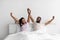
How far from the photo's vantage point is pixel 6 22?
423 cm

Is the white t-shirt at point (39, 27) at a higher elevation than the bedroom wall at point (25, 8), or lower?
lower

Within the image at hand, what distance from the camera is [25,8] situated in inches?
166

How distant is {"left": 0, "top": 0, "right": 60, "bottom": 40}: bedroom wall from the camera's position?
420 centimetres

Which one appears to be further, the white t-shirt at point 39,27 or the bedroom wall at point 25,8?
the bedroom wall at point 25,8

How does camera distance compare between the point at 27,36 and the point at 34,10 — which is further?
the point at 34,10

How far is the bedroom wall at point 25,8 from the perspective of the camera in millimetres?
4195

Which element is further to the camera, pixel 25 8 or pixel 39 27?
pixel 25 8

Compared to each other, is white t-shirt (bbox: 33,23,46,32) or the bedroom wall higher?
the bedroom wall

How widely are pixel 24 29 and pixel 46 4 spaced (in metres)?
0.94

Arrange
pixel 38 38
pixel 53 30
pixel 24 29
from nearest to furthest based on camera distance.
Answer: pixel 38 38
pixel 24 29
pixel 53 30

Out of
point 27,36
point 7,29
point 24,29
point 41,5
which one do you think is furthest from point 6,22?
point 27,36

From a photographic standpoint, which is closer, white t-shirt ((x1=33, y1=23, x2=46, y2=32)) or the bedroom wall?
white t-shirt ((x1=33, y1=23, x2=46, y2=32))

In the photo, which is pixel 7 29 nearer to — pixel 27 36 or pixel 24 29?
pixel 24 29

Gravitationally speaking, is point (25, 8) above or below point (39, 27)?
above
